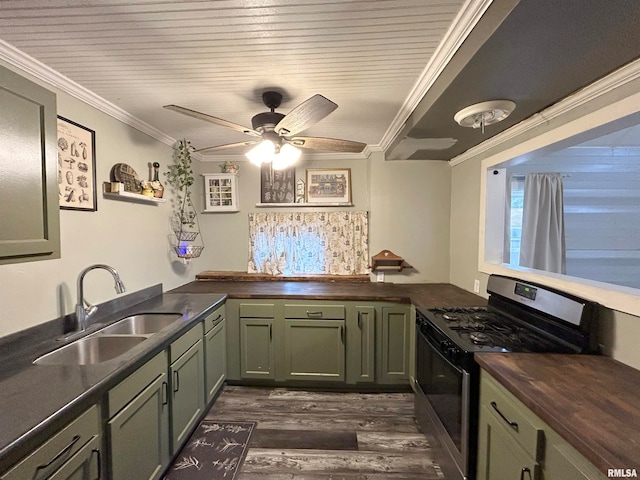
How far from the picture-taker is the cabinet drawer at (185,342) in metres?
1.73

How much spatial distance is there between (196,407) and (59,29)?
2.26 meters

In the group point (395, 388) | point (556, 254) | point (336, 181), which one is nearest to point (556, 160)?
point (556, 254)

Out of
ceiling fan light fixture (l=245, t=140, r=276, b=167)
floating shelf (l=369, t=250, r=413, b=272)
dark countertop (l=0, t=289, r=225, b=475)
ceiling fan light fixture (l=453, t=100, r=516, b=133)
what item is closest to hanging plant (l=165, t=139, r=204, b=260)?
ceiling fan light fixture (l=245, t=140, r=276, b=167)

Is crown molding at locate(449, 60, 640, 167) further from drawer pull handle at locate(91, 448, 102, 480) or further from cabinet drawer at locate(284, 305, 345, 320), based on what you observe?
drawer pull handle at locate(91, 448, 102, 480)

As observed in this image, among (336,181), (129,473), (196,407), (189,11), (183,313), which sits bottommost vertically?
(196,407)

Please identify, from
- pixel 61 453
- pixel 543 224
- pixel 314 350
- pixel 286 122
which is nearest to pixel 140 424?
pixel 61 453

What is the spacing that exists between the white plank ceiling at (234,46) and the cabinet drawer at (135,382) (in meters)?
1.54

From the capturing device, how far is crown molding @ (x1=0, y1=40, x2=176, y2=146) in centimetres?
142

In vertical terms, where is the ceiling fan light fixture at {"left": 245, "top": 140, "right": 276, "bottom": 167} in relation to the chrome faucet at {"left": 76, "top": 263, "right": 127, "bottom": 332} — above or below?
above

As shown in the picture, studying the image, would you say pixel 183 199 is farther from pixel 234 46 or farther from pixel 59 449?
pixel 59 449

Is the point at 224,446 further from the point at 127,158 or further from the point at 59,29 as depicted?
the point at 59,29

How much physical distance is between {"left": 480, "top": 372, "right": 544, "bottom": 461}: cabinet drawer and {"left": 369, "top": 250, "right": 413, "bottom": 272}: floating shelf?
5.47 ft

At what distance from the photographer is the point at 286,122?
5.25 ft

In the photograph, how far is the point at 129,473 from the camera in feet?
4.30
